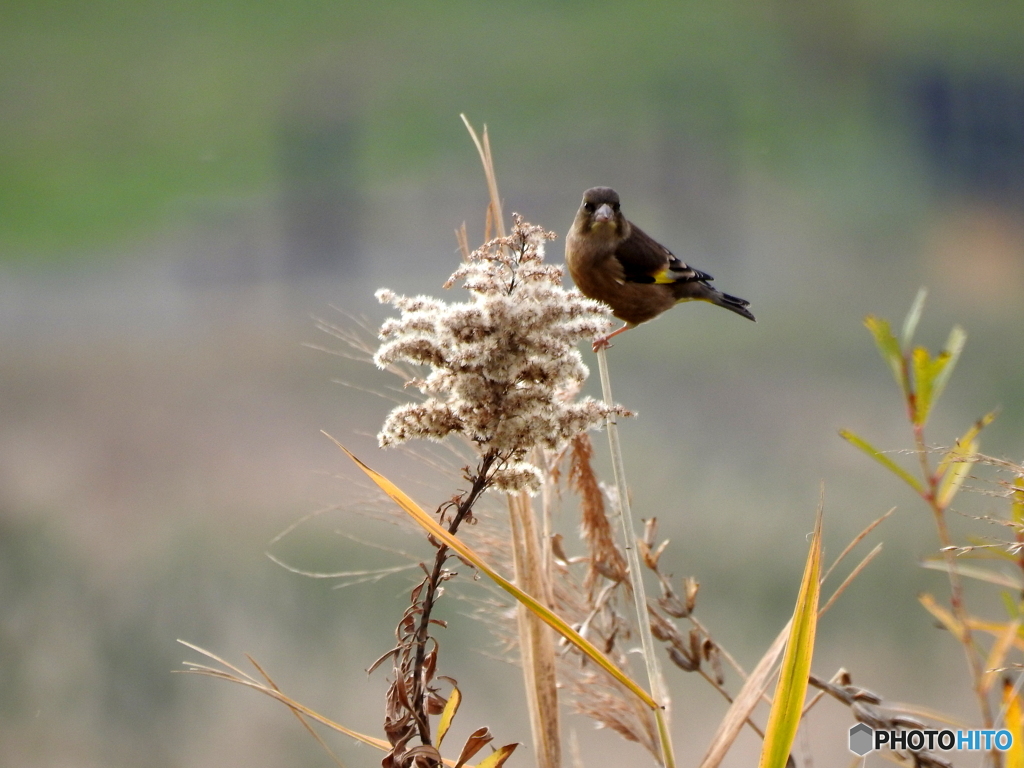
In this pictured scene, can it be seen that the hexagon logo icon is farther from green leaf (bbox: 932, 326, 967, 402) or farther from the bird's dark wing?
the bird's dark wing

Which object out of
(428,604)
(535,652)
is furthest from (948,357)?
(428,604)

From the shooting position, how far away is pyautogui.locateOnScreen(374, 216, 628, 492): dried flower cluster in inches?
14.9

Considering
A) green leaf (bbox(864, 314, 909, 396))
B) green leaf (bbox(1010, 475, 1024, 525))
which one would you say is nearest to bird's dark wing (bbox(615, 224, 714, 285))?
green leaf (bbox(864, 314, 909, 396))

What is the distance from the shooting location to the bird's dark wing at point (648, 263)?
2.67ft

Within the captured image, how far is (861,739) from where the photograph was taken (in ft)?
2.06

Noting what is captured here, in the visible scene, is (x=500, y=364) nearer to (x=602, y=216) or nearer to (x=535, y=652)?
(x=535, y=652)

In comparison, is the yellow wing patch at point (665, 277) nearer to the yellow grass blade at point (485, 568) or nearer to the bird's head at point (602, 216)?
the bird's head at point (602, 216)

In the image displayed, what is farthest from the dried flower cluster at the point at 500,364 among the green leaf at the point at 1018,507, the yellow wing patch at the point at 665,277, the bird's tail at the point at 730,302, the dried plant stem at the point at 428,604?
the bird's tail at the point at 730,302

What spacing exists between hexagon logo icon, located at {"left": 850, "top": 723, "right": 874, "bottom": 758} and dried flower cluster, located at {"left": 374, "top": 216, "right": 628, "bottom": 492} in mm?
423

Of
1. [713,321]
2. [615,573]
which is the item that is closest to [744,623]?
[713,321]

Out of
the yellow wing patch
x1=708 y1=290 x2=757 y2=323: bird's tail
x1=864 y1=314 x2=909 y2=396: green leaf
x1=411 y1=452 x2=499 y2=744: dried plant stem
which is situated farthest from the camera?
x1=708 y1=290 x2=757 y2=323: bird's tail

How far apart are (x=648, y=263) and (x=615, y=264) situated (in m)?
0.08

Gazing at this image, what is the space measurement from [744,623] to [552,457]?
110 centimetres

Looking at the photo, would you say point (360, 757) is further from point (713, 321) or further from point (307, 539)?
point (713, 321)
